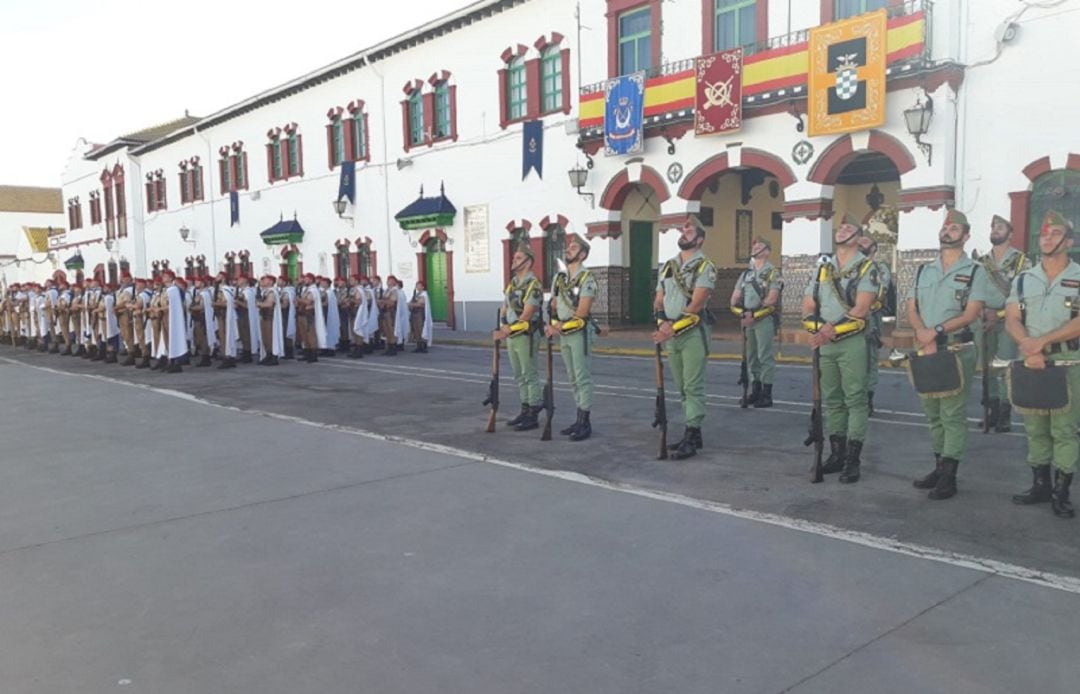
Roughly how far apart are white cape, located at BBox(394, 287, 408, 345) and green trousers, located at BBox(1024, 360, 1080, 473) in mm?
15633

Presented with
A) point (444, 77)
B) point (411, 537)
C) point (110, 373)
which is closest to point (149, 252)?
point (444, 77)

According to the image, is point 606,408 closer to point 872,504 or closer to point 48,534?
point 872,504

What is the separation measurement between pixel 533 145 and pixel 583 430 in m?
16.1

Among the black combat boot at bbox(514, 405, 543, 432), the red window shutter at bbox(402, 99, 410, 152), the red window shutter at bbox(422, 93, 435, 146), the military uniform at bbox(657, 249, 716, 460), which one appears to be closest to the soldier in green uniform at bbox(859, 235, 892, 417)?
the military uniform at bbox(657, 249, 716, 460)

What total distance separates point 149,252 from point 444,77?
2775 cm

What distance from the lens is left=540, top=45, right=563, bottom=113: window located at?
902 inches

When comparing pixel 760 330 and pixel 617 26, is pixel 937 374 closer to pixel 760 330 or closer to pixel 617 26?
pixel 760 330

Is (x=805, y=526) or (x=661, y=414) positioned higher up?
(x=661, y=414)

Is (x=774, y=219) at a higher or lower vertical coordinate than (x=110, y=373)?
higher

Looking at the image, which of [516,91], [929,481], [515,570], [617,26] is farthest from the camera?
[516,91]

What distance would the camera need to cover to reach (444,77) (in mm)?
26406

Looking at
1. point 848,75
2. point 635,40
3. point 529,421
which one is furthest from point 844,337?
point 635,40

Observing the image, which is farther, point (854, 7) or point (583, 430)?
point (854, 7)

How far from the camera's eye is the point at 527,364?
918cm
